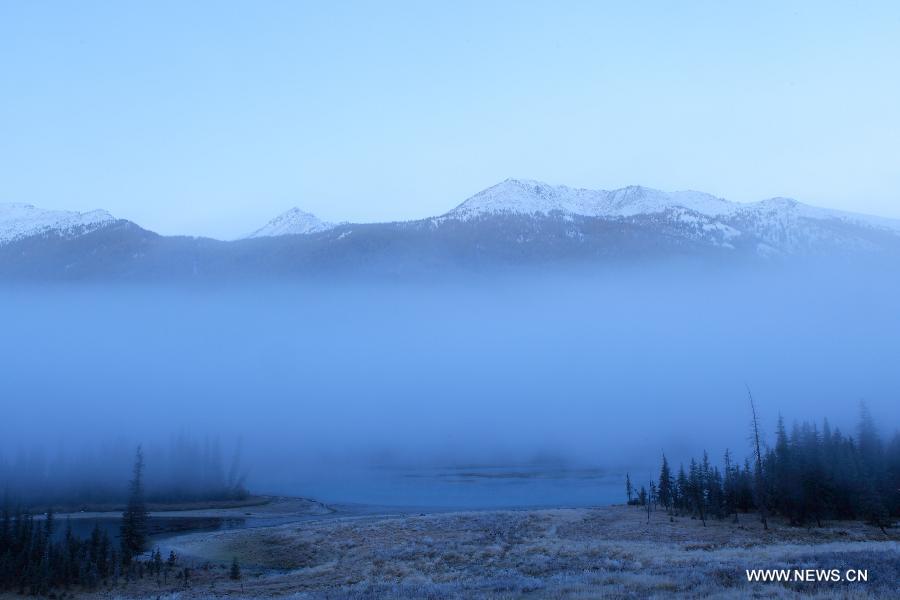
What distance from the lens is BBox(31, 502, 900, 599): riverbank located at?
23.7 meters

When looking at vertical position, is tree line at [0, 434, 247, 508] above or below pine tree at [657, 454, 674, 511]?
below

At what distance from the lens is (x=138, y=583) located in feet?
153

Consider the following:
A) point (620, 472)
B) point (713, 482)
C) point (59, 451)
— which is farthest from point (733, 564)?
point (59, 451)

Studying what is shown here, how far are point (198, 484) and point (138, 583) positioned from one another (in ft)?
373

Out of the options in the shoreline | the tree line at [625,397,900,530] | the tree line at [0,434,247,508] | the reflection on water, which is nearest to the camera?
the shoreline

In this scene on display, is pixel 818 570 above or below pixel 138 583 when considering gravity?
above

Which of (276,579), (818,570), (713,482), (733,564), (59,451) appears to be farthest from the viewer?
(59,451)

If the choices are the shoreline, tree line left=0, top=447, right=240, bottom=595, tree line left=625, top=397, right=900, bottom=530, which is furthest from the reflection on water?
tree line left=0, top=447, right=240, bottom=595

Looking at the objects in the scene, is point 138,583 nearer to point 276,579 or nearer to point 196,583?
point 196,583

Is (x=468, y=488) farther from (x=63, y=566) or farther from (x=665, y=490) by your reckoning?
(x=63, y=566)

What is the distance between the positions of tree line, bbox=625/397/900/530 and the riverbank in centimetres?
250

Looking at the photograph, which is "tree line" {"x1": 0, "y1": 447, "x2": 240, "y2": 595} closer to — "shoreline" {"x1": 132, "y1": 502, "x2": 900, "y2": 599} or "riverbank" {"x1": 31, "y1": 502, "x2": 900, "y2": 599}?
"riverbank" {"x1": 31, "y1": 502, "x2": 900, "y2": 599}

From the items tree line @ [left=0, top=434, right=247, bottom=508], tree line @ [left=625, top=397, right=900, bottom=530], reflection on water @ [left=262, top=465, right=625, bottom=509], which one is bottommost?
reflection on water @ [left=262, top=465, right=625, bottom=509]

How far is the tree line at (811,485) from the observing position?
201 feet
